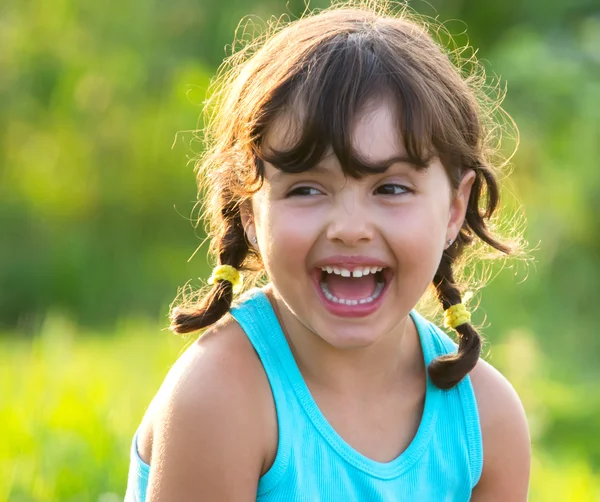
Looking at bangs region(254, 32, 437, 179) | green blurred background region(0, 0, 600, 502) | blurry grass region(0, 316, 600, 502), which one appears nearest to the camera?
bangs region(254, 32, 437, 179)

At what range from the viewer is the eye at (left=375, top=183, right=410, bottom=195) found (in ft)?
6.78

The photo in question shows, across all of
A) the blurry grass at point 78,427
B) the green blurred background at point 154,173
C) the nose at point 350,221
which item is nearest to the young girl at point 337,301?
the nose at point 350,221

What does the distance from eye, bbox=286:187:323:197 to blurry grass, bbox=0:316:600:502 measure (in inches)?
51.3

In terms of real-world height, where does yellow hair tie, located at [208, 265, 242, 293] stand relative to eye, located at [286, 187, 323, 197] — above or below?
below

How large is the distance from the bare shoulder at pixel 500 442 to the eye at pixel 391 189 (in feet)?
1.78

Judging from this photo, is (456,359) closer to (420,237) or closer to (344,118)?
(420,237)

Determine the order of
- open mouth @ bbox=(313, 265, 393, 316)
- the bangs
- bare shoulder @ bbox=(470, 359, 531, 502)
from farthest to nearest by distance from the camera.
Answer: bare shoulder @ bbox=(470, 359, 531, 502) → open mouth @ bbox=(313, 265, 393, 316) → the bangs

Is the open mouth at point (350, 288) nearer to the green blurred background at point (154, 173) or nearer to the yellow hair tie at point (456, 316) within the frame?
the yellow hair tie at point (456, 316)

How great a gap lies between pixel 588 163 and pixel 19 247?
377 cm

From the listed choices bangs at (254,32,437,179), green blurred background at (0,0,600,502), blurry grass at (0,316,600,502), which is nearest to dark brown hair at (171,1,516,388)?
bangs at (254,32,437,179)

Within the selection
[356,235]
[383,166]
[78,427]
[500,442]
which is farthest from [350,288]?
[78,427]

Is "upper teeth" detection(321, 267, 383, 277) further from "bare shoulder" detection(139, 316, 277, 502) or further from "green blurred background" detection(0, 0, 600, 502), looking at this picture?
"green blurred background" detection(0, 0, 600, 502)

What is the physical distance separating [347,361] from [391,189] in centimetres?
42

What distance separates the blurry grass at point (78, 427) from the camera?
3.02 meters
